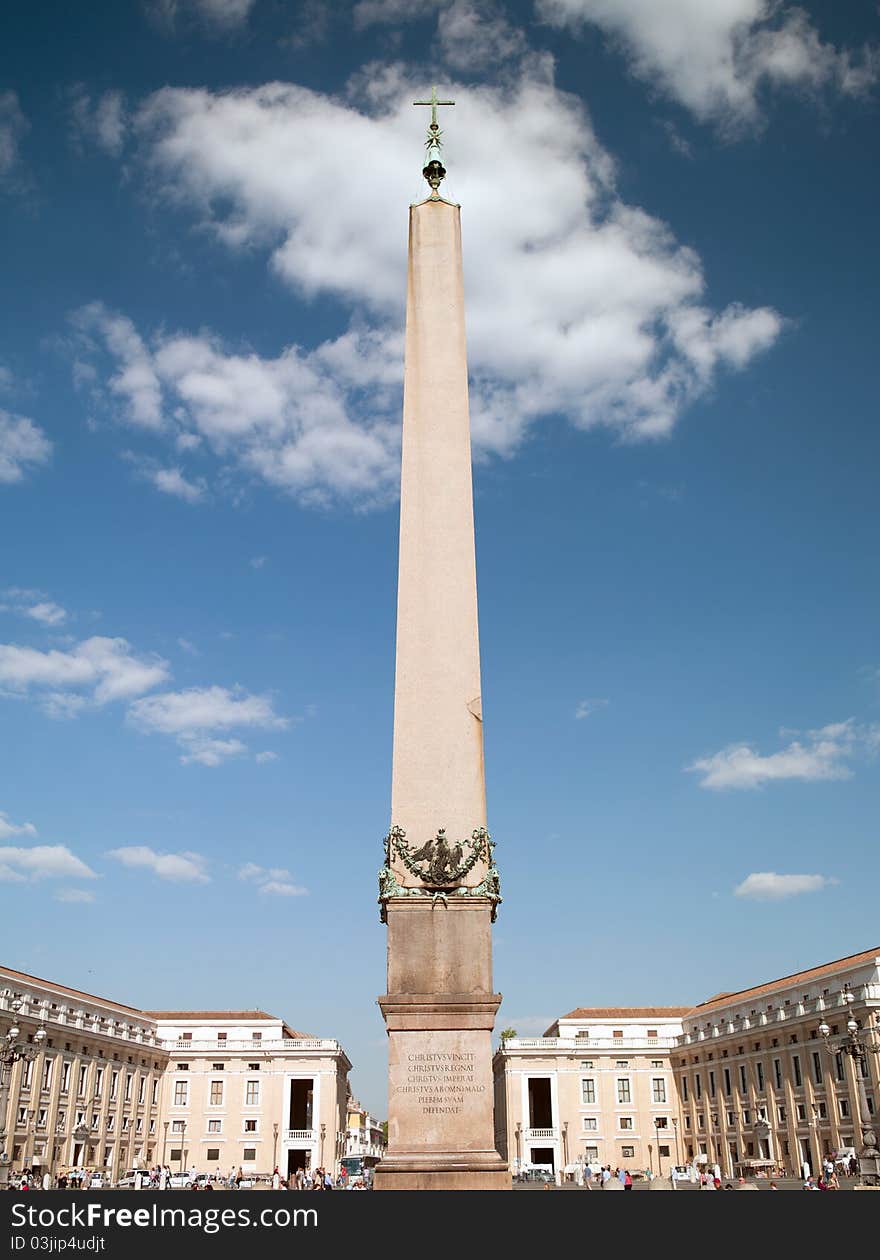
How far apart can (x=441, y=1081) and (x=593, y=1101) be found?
77197 millimetres

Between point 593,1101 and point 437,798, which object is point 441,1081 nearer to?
point 437,798

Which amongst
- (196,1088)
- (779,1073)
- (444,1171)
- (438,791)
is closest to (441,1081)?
(444,1171)

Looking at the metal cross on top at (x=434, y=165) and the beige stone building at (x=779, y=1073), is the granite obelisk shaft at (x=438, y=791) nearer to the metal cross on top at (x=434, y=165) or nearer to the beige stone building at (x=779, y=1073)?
the metal cross on top at (x=434, y=165)

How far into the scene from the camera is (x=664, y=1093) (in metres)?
85.3

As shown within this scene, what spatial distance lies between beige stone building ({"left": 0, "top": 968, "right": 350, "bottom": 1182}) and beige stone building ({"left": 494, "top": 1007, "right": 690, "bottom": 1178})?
1421 cm

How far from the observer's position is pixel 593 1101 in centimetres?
8462

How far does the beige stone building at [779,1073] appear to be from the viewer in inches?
2370

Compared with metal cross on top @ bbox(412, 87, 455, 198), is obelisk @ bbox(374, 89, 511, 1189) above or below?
below

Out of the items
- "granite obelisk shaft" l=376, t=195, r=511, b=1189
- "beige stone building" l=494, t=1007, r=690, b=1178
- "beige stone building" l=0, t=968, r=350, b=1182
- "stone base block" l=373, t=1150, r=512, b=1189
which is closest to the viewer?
"stone base block" l=373, t=1150, r=512, b=1189

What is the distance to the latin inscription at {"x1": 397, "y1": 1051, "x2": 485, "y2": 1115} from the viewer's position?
573 inches

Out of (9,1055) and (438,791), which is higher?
(438,791)

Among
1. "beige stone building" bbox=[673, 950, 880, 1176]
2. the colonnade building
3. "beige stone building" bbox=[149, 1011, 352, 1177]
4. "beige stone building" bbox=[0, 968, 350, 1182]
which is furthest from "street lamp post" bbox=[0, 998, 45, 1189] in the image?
"beige stone building" bbox=[673, 950, 880, 1176]

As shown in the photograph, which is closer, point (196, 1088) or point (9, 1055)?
point (9, 1055)

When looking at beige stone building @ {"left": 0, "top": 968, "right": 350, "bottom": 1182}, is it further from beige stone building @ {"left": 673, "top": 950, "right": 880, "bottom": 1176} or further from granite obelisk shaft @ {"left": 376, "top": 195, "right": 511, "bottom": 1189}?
granite obelisk shaft @ {"left": 376, "top": 195, "right": 511, "bottom": 1189}
